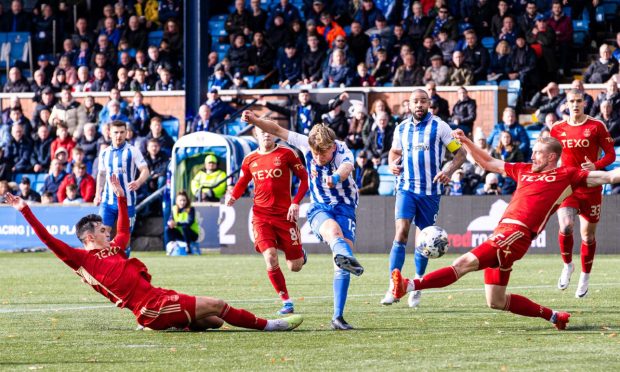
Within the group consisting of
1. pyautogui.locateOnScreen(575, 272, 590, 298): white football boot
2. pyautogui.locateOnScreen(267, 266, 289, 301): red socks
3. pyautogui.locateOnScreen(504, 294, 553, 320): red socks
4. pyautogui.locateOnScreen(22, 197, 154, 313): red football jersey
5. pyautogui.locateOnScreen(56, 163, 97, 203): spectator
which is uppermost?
pyautogui.locateOnScreen(22, 197, 154, 313): red football jersey

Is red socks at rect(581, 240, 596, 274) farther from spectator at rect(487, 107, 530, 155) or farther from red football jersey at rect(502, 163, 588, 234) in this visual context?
spectator at rect(487, 107, 530, 155)

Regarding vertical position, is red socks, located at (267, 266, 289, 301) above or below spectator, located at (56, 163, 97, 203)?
above

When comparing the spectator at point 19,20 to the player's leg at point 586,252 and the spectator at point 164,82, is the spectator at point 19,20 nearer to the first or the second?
the spectator at point 164,82

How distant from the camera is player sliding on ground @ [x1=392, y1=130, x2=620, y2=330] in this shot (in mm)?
9375

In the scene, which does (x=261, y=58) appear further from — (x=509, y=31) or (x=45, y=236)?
(x=45, y=236)

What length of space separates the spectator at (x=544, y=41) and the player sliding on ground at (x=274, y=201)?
13.9 m

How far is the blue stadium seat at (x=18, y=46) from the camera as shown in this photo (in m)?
32.0

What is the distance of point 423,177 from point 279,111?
13348mm

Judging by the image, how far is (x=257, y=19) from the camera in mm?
29094

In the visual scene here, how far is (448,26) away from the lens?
86.4 feet

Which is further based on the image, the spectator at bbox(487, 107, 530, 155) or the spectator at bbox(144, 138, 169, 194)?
the spectator at bbox(144, 138, 169, 194)

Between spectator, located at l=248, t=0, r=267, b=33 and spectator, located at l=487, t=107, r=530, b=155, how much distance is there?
7.85m

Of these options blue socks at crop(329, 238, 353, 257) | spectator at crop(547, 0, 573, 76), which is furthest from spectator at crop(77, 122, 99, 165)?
blue socks at crop(329, 238, 353, 257)

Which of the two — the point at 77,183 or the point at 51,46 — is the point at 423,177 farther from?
the point at 51,46
